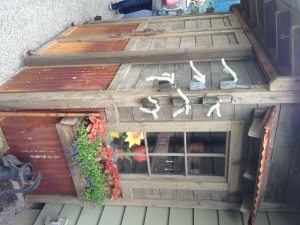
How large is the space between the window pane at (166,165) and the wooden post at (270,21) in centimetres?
221

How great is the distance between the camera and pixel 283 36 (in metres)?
3.17

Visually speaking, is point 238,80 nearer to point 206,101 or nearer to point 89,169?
point 206,101

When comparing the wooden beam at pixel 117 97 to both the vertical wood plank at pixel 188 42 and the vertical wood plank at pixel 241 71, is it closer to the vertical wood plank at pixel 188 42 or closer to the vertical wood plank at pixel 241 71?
the vertical wood plank at pixel 241 71

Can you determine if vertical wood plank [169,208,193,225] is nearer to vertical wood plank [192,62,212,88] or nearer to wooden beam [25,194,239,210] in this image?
wooden beam [25,194,239,210]

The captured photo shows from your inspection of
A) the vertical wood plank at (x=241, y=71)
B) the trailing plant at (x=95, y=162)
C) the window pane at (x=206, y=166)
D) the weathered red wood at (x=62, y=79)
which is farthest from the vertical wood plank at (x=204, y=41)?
the trailing plant at (x=95, y=162)

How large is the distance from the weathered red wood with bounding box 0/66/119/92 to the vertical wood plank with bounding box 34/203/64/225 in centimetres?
188

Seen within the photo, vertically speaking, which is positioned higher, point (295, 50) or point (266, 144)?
point (295, 50)

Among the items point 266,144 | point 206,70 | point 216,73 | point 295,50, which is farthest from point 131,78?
point 295,50

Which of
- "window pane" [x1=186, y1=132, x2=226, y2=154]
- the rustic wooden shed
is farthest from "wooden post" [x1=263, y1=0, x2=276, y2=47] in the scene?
"window pane" [x1=186, y1=132, x2=226, y2=154]

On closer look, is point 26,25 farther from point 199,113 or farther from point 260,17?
point 260,17

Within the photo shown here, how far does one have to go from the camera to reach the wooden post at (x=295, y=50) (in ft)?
9.12

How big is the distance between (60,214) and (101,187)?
3.31 ft

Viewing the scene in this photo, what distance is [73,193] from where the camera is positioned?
13.8 ft

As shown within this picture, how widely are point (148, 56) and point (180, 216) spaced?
233 centimetres
